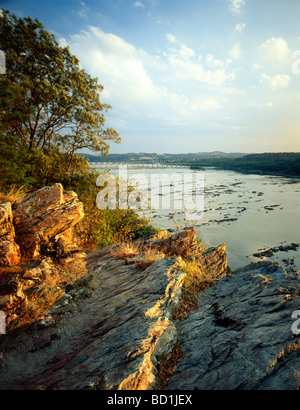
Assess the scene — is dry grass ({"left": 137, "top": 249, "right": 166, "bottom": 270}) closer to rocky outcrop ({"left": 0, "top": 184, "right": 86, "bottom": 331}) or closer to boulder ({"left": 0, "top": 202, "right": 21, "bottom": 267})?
rocky outcrop ({"left": 0, "top": 184, "right": 86, "bottom": 331})

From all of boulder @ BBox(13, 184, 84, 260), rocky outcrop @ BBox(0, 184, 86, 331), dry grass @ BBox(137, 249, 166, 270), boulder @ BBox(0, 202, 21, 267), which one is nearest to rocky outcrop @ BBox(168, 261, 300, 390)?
dry grass @ BBox(137, 249, 166, 270)

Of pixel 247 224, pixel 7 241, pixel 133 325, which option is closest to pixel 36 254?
pixel 7 241

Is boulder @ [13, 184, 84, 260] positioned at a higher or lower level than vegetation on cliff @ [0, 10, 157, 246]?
lower

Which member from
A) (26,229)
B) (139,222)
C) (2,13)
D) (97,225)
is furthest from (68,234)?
(2,13)

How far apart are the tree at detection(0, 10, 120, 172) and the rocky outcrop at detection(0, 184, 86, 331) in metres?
5.29

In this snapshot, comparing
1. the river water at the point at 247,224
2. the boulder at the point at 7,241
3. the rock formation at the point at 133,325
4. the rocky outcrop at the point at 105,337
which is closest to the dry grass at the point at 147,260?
the rock formation at the point at 133,325

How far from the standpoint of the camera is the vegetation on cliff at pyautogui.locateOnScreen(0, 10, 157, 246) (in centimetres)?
912

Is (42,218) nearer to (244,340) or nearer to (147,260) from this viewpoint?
(147,260)

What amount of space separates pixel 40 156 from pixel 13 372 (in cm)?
1064

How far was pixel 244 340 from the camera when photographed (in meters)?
3.04

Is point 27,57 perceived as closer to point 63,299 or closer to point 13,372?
point 63,299

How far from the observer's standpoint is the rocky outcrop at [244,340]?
2408mm

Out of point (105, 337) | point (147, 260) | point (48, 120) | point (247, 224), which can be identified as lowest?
point (247, 224)

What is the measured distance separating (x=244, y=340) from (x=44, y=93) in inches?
626
